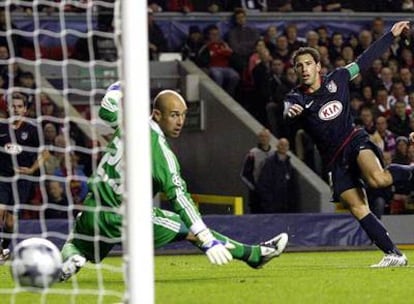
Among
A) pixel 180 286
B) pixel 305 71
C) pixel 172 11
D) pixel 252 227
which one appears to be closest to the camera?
pixel 180 286

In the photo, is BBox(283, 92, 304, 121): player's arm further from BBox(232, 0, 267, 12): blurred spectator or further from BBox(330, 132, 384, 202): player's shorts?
BBox(232, 0, 267, 12): blurred spectator

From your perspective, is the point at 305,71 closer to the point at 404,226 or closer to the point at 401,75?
the point at 404,226

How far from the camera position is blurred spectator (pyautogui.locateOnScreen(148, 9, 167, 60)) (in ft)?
71.4

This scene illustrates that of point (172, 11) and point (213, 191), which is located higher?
point (172, 11)

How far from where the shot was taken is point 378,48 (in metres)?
12.4

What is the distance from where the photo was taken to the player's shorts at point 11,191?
14898 mm

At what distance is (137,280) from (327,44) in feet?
48.7

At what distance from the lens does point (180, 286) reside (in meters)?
10.5

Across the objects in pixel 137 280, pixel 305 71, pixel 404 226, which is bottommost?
pixel 404 226

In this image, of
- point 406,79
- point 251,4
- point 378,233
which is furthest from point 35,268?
point 251,4

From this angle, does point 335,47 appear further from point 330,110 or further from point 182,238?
point 182,238

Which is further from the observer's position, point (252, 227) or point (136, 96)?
point (252, 227)

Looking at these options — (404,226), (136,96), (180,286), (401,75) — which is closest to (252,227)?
(404,226)

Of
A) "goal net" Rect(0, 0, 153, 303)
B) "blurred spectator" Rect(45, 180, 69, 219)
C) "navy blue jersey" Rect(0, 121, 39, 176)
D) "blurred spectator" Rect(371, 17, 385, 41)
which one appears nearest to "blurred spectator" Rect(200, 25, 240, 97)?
"goal net" Rect(0, 0, 153, 303)
